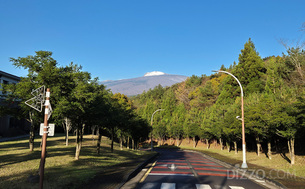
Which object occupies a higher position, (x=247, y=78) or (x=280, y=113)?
(x=247, y=78)

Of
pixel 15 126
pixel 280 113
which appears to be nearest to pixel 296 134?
pixel 280 113

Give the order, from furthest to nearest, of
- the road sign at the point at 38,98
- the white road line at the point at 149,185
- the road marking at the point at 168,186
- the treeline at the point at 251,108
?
the treeline at the point at 251,108 → the road sign at the point at 38,98 → the white road line at the point at 149,185 → the road marking at the point at 168,186

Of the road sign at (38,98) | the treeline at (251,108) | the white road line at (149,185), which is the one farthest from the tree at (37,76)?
the treeline at (251,108)

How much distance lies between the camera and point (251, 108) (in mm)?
26219

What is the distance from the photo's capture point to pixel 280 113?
20.6 meters

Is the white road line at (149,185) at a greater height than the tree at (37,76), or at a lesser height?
lesser

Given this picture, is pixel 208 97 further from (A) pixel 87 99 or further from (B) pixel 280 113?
(A) pixel 87 99

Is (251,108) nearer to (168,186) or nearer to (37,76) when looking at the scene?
(168,186)

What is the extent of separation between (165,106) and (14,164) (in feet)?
255

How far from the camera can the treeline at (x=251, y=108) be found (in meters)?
21.2

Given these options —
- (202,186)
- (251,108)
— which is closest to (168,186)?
(202,186)

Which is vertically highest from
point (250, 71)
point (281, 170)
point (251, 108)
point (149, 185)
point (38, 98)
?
point (250, 71)

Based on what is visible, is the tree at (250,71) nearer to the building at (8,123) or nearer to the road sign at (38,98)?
the building at (8,123)

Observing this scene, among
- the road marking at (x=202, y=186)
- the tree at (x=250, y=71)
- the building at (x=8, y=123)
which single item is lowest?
the road marking at (x=202, y=186)
